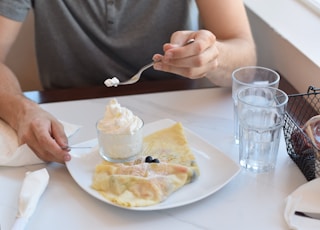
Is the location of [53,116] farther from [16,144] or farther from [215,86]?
[215,86]

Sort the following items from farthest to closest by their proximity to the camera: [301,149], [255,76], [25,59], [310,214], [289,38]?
[25,59] → [289,38] → [255,76] → [301,149] → [310,214]

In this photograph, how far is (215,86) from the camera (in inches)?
48.7

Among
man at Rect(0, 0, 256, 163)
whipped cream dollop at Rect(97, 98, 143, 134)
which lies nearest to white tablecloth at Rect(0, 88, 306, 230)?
whipped cream dollop at Rect(97, 98, 143, 134)

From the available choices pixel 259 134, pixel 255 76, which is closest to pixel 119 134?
pixel 259 134

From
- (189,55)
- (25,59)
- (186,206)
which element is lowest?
(25,59)

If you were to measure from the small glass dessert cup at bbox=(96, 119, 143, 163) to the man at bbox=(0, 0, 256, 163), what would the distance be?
0.29 metres

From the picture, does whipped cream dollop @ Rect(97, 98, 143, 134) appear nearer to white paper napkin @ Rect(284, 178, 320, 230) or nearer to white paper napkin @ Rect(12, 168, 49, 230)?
white paper napkin @ Rect(12, 168, 49, 230)

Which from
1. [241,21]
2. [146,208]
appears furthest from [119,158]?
[241,21]

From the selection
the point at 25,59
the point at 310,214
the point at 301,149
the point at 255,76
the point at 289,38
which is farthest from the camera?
the point at 25,59

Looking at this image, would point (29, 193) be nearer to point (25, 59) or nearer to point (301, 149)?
point (301, 149)

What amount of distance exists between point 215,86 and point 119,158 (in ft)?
1.39

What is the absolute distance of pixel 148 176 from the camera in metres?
0.84

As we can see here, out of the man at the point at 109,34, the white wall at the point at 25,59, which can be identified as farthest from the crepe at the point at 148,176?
the white wall at the point at 25,59

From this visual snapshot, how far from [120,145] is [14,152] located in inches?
8.5
